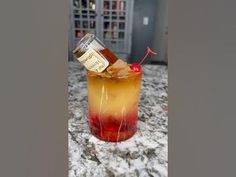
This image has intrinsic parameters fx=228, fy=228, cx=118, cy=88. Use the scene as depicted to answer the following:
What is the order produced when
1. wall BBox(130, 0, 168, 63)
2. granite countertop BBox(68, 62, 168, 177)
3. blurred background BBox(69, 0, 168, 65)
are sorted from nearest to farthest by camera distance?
granite countertop BBox(68, 62, 168, 177), blurred background BBox(69, 0, 168, 65), wall BBox(130, 0, 168, 63)

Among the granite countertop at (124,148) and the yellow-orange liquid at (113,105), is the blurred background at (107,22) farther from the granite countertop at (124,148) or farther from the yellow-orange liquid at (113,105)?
the yellow-orange liquid at (113,105)

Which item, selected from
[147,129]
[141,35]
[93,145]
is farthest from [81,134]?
[141,35]

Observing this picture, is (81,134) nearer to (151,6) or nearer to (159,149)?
(159,149)

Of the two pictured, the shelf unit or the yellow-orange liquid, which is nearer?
the yellow-orange liquid

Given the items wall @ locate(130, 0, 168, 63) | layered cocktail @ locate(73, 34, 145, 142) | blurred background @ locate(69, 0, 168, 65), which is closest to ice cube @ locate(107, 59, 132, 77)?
layered cocktail @ locate(73, 34, 145, 142)

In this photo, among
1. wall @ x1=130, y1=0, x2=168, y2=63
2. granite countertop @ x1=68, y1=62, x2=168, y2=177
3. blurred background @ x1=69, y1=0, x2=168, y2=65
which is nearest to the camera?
granite countertop @ x1=68, y1=62, x2=168, y2=177

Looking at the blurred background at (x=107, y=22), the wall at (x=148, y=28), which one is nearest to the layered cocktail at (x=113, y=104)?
the blurred background at (x=107, y=22)

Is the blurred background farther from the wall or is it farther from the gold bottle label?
the gold bottle label
